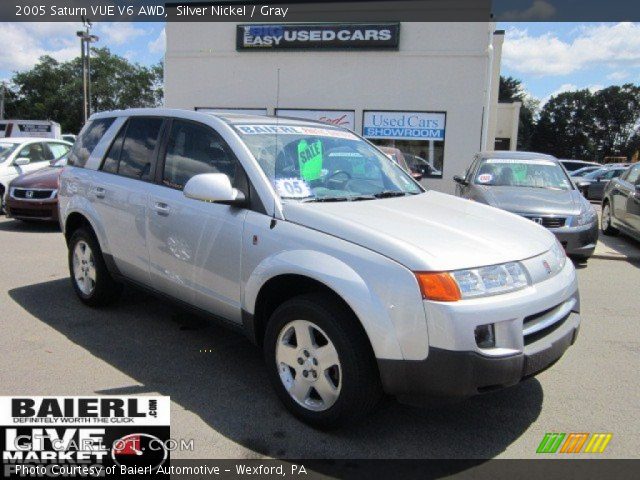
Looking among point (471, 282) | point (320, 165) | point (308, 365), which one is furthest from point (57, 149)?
point (471, 282)

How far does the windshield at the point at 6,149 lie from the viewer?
37.9 feet

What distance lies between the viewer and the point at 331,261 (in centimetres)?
299

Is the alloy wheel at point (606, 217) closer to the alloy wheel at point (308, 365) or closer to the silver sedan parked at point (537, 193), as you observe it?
the silver sedan parked at point (537, 193)

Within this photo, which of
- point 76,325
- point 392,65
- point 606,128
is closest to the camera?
point 76,325

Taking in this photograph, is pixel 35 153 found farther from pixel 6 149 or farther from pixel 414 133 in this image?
pixel 414 133

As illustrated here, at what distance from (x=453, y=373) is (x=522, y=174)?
675cm

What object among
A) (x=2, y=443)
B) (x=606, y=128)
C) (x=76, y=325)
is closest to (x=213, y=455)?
(x=2, y=443)

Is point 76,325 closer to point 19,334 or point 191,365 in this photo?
point 19,334

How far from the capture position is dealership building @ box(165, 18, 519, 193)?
1560cm

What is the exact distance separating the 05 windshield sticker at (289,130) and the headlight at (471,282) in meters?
1.78

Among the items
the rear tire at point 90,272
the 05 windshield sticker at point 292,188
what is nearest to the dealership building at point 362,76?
the rear tire at point 90,272

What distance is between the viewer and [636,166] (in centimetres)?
1026

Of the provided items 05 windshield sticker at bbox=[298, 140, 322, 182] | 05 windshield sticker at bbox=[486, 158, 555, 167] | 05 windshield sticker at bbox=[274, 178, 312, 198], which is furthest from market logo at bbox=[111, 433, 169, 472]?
05 windshield sticker at bbox=[486, 158, 555, 167]

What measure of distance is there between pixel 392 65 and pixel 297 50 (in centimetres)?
292
